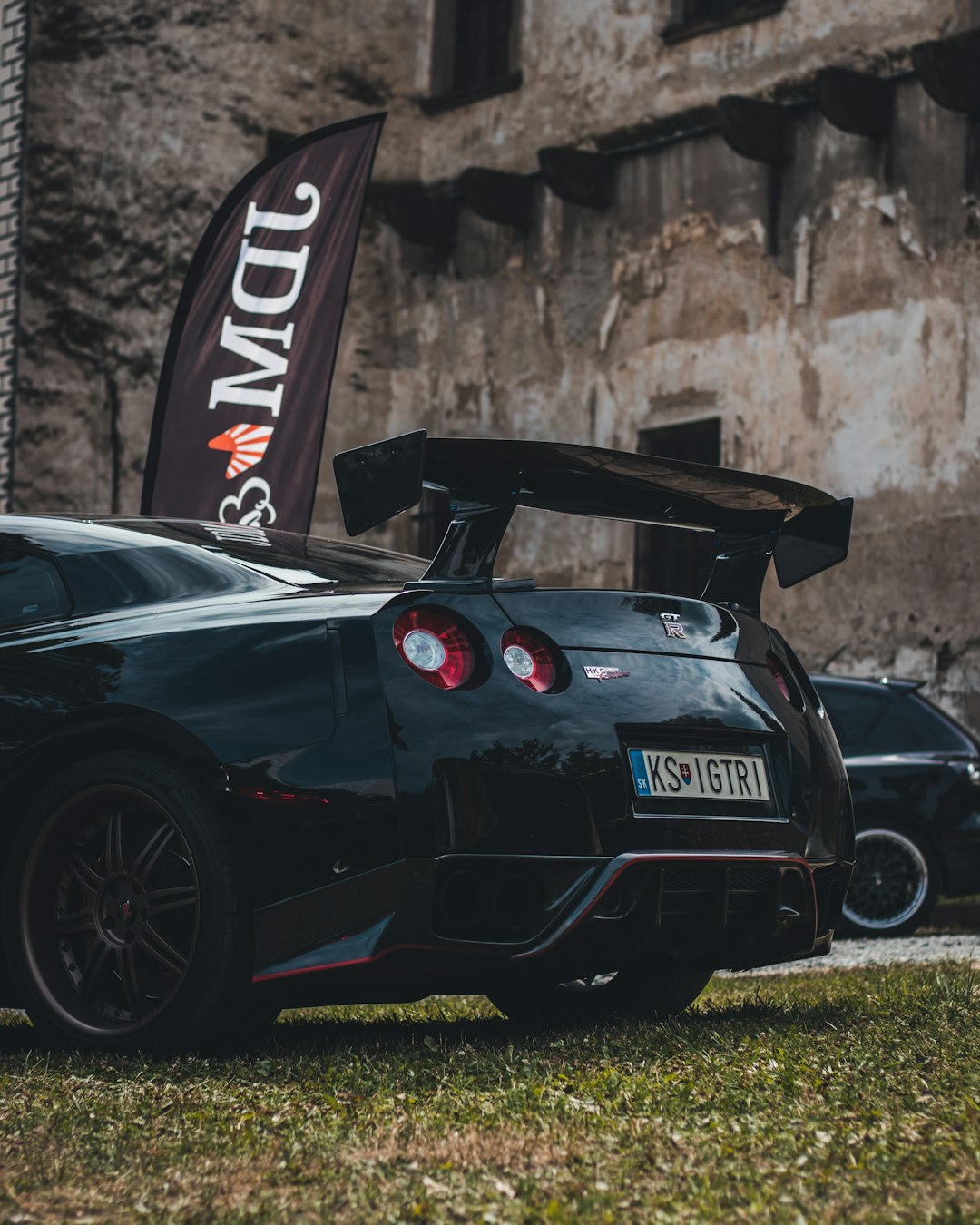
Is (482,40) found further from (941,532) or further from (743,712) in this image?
(743,712)

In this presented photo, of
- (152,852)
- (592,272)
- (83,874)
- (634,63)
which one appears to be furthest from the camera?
(592,272)

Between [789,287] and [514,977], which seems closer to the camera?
[514,977]

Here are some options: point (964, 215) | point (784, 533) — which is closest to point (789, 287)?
point (964, 215)

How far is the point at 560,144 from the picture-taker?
56.7 ft

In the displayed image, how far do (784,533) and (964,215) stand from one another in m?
10.2

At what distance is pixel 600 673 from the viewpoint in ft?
13.2

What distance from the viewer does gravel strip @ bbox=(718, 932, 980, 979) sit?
7.49m

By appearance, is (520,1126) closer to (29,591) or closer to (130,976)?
(130,976)

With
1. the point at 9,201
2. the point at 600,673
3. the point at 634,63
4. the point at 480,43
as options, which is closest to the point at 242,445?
the point at 600,673

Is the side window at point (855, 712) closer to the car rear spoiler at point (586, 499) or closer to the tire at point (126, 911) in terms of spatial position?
the car rear spoiler at point (586, 499)

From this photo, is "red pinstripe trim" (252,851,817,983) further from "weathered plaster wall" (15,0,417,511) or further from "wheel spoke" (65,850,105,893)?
"weathered plaster wall" (15,0,417,511)

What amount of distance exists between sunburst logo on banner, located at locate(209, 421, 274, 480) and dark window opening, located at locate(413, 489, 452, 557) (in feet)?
22.6

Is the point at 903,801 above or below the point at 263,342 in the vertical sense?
below

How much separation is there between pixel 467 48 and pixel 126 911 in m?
16.1
